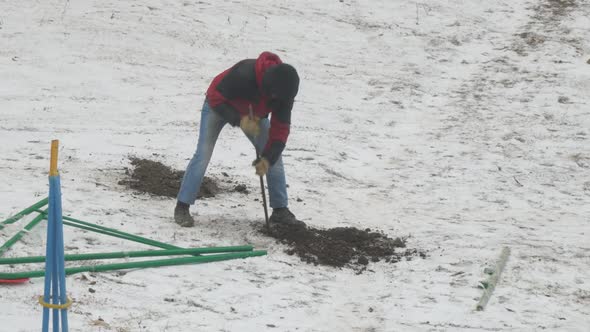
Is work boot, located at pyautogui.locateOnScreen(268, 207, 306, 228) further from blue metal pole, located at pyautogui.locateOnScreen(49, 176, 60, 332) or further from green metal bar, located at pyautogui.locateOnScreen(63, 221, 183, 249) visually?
blue metal pole, located at pyautogui.locateOnScreen(49, 176, 60, 332)

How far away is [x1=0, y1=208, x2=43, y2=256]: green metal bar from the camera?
6209 millimetres

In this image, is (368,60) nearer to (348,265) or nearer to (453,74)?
(453,74)

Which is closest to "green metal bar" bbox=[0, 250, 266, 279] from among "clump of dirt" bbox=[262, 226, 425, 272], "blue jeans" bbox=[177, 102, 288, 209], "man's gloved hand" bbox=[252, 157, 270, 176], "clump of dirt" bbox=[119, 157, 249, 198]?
"clump of dirt" bbox=[262, 226, 425, 272]

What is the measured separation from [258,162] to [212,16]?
9.02 m

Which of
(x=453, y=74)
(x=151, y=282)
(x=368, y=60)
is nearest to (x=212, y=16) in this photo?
(x=368, y=60)

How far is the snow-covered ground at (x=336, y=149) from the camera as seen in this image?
6.14 m

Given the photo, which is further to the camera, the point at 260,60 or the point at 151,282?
the point at 260,60

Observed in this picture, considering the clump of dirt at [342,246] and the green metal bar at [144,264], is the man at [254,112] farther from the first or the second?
the green metal bar at [144,264]

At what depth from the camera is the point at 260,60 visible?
695cm

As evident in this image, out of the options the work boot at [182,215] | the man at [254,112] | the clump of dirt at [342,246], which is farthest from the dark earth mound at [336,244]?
the work boot at [182,215]

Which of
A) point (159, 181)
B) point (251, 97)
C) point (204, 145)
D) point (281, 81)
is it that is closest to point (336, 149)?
point (159, 181)

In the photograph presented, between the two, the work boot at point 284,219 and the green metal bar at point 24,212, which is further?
the work boot at point 284,219

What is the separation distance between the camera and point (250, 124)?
23.2ft

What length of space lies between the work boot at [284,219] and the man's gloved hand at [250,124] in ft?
3.00
